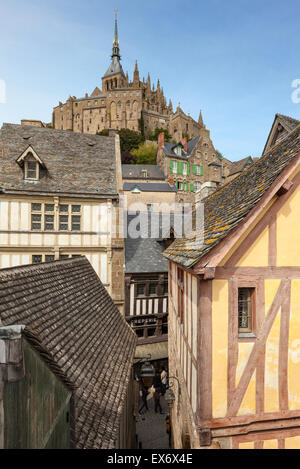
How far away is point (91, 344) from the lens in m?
5.74

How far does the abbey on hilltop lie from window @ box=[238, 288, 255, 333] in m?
71.7

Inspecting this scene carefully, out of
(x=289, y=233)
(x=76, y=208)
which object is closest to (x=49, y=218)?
(x=76, y=208)

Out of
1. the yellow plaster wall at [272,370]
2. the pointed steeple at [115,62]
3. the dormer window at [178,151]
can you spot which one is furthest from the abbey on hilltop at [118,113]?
the yellow plaster wall at [272,370]

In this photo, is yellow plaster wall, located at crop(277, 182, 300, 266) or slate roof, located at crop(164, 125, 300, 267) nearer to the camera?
slate roof, located at crop(164, 125, 300, 267)

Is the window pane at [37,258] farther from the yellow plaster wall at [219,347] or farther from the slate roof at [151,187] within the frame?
the slate roof at [151,187]

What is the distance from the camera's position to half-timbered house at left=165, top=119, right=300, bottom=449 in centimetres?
416

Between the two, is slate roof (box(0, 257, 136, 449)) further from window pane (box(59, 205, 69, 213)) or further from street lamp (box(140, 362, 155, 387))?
window pane (box(59, 205, 69, 213))

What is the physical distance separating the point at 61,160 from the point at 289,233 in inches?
552

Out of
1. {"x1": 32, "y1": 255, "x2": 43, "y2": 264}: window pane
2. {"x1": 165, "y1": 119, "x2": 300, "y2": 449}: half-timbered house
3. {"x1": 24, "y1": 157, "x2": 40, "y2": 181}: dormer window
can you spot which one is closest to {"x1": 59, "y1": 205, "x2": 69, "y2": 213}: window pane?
{"x1": 24, "y1": 157, "x2": 40, "y2": 181}: dormer window

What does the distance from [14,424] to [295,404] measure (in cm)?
483

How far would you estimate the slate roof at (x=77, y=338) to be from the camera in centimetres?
380

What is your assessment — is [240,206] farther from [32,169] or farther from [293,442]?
[32,169]

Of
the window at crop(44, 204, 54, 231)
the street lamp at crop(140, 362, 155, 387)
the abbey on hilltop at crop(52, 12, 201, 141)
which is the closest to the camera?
the street lamp at crop(140, 362, 155, 387)
